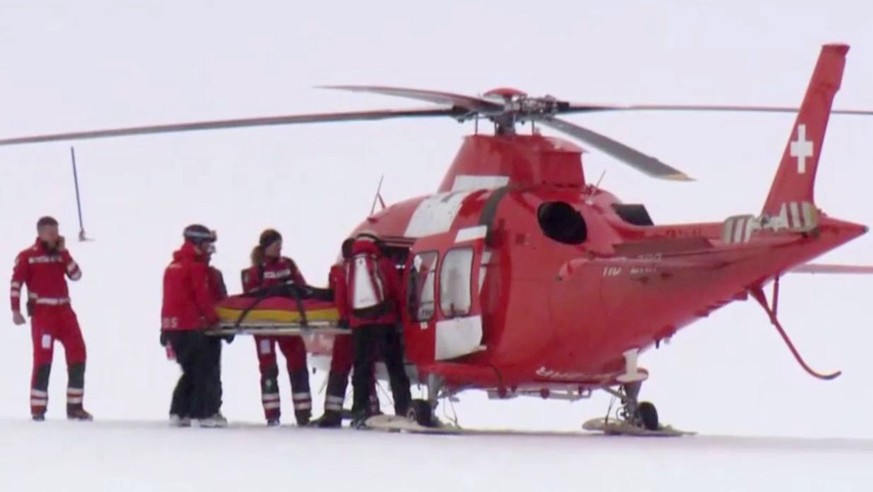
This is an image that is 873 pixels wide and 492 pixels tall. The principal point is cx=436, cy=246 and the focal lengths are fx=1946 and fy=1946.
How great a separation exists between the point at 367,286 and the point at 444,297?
1.79 feet

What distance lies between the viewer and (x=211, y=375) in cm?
1365

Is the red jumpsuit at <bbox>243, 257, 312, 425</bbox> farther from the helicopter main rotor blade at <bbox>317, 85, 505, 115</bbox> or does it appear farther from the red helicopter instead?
the helicopter main rotor blade at <bbox>317, 85, 505, 115</bbox>

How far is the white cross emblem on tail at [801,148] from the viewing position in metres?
11.2

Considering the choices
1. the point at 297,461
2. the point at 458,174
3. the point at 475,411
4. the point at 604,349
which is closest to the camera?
the point at 297,461

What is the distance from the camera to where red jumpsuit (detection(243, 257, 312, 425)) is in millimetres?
13875

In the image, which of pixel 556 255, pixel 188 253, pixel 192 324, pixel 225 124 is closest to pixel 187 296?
pixel 192 324

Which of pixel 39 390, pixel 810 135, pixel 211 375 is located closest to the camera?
pixel 810 135

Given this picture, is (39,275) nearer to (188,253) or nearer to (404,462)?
(188,253)

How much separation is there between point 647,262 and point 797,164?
3.84ft

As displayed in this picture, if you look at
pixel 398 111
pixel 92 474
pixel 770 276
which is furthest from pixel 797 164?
pixel 92 474

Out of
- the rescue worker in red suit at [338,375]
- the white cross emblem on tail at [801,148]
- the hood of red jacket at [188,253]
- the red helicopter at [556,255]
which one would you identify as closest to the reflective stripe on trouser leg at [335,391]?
the rescue worker in red suit at [338,375]

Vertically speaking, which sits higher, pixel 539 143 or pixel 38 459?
pixel 539 143

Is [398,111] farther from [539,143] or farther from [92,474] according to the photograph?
[92,474]

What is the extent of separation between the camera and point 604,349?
12.7 meters
